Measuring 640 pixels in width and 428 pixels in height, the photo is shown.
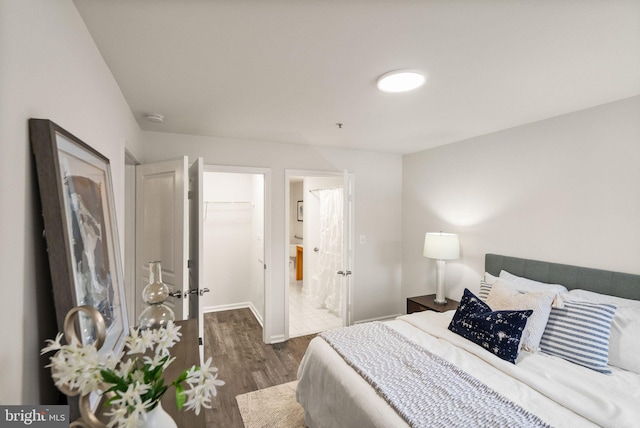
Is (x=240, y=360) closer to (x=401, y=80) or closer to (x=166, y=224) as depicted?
(x=166, y=224)

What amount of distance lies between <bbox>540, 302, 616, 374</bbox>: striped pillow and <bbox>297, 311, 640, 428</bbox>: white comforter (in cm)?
8

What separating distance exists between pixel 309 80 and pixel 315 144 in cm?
185

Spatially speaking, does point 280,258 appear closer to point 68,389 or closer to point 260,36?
point 260,36

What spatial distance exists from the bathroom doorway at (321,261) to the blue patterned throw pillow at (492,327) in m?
1.56

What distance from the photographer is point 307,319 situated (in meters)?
4.55

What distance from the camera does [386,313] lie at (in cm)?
440

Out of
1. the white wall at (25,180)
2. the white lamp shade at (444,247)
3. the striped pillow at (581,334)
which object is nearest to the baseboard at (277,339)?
the white lamp shade at (444,247)

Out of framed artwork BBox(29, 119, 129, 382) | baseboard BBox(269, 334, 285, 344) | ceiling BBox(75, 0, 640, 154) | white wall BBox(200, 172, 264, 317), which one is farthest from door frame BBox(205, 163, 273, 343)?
framed artwork BBox(29, 119, 129, 382)

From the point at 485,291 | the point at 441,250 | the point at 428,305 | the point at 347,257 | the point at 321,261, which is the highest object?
the point at 441,250

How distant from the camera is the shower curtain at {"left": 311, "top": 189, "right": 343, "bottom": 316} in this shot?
183 inches

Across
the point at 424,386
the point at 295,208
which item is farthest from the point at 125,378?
the point at 295,208

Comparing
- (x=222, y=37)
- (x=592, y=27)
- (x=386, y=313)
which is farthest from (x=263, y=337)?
(x=592, y=27)

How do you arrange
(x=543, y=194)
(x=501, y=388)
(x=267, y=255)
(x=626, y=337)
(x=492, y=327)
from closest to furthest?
1. (x=501, y=388)
2. (x=626, y=337)
3. (x=492, y=327)
4. (x=543, y=194)
5. (x=267, y=255)

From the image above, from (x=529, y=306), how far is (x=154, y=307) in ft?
8.05
